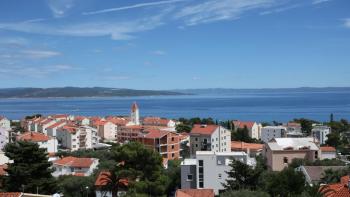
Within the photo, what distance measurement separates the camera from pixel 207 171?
30.9 m

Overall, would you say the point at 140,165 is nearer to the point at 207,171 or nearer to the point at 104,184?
the point at 104,184

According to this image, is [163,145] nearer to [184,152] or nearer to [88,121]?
[184,152]

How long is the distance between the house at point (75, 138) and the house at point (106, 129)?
458 inches

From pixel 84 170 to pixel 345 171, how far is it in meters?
22.1

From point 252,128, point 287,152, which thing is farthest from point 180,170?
point 252,128

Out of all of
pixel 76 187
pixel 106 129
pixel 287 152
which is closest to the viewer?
pixel 76 187

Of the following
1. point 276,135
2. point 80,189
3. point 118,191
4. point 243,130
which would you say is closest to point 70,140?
point 243,130

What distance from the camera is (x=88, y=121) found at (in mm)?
89625

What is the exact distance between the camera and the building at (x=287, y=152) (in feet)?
139

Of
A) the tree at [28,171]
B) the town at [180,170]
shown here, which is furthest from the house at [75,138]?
the tree at [28,171]

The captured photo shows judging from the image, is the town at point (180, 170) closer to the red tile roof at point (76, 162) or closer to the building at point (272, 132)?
the red tile roof at point (76, 162)

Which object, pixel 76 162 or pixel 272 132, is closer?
pixel 76 162

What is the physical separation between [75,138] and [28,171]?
49298 mm

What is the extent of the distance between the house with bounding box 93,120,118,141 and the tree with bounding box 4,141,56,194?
6249 centimetres
